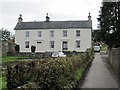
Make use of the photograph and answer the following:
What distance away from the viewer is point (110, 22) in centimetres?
2945

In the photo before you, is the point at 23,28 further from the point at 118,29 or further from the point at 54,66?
the point at 54,66

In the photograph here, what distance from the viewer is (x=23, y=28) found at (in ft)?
216

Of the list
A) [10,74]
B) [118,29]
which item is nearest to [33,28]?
[118,29]

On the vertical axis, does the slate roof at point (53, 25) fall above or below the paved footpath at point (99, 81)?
above

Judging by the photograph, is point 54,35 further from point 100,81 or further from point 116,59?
point 100,81

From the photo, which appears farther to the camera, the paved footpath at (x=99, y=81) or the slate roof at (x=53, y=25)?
the slate roof at (x=53, y=25)

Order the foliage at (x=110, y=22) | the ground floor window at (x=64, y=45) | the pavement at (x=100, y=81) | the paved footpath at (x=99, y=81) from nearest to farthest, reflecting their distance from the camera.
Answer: the pavement at (x=100, y=81)
the paved footpath at (x=99, y=81)
the foliage at (x=110, y=22)
the ground floor window at (x=64, y=45)

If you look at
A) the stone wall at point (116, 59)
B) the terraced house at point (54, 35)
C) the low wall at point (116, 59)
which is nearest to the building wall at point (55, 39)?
the terraced house at point (54, 35)

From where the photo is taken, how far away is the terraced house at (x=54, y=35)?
6294 centimetres

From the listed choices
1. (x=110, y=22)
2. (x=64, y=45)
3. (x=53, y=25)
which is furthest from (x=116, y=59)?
(x=53, y=25)

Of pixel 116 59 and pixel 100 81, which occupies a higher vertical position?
pixel 116 59

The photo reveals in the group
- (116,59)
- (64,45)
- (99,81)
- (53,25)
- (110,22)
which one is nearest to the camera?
(99,81)

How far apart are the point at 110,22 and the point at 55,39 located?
115 ft

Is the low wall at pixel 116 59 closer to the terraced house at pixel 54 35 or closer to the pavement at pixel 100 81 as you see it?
the pavement at pixel 100 81
